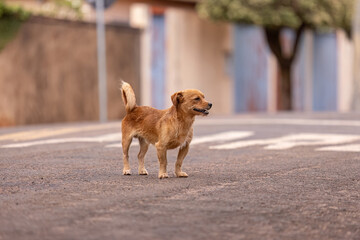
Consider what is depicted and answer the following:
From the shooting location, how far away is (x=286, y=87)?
3316cm

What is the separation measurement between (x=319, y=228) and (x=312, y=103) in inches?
1317

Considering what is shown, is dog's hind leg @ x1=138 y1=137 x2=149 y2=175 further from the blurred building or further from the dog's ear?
the blurred building

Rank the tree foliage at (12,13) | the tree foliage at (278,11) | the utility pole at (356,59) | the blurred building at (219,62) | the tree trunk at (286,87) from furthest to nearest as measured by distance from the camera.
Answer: the tree trunk at (286,87)
the blurred building at (219,62)
the utility pole at (356,59)
the tree foliage at (278,11)
the tree foliage at (12,13)

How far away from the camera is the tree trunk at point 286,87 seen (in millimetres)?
32844

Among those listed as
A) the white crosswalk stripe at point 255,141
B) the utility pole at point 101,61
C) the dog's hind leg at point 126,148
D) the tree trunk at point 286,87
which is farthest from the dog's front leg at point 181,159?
the tree trunk at point 286,87

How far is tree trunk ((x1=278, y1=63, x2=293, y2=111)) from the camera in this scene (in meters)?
32.8

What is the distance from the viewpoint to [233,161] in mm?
11148

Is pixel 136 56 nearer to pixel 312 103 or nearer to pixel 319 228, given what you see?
pixel 312 103

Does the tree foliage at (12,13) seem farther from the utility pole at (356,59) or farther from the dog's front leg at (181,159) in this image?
the dog's front leg at (181,159)

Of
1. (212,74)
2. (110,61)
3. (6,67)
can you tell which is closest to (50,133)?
(6,67)

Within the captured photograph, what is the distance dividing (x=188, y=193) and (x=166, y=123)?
1264 millimetres

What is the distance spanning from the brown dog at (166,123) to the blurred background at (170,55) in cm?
1361

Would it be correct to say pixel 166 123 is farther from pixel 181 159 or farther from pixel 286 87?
pixel 286 87

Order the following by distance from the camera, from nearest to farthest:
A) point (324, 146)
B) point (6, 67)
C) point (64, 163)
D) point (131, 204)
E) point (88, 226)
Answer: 1. point (88, 226)
2. point (131, 204)
3. point (64, 163)
4. point (324, 146)
5. point (6, 67)
